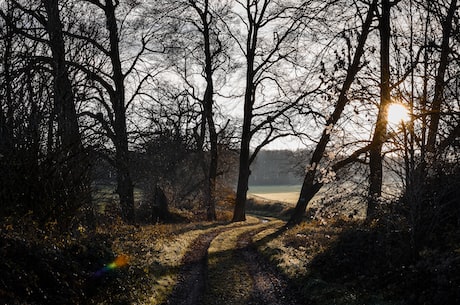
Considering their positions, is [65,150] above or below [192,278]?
above

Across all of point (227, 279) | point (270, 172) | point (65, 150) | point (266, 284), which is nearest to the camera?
point (65, 150)

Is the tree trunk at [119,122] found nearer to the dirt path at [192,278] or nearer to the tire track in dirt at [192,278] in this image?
the tire track in dirt at [192,278]

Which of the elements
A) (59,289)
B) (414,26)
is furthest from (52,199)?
(414,26)

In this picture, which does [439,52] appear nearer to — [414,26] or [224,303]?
[414,26]

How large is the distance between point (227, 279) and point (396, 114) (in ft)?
20.2

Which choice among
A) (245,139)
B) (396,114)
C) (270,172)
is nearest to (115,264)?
(396,114)

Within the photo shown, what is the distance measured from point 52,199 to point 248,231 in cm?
1392

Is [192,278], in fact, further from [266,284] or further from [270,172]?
[270,172]

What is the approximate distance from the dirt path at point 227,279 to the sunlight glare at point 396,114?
467 cm

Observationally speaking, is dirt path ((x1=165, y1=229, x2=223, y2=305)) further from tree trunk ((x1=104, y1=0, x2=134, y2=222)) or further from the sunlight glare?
the sunlight glare

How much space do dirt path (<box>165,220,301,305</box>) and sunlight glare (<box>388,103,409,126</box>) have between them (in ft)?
15.3

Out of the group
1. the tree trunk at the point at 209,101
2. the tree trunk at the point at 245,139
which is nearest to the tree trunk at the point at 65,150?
the tree trunk at the point at 245,139

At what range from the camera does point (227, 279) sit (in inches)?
444

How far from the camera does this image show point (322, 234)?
16.5m
